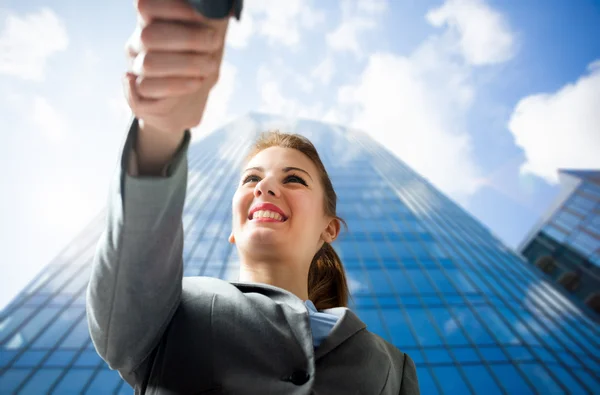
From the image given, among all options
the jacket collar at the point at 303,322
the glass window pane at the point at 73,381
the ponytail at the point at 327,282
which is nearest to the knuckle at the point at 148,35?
the jacket collar at the point at 303,322

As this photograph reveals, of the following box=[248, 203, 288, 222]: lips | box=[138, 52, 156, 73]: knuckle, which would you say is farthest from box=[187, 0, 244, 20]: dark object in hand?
box=[248, 203, 288, 222]: lips

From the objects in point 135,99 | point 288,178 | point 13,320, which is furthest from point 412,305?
point 13,320

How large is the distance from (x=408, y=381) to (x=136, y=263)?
5.78 feet

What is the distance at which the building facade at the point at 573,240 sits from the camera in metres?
21.8

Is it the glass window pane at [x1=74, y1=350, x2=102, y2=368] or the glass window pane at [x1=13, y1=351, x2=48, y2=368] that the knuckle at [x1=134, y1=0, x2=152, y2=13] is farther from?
the glass window pane at [x1=13, y1=351, x2=48, y2=368]

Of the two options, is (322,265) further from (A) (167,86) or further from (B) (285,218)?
(A) (167,86)

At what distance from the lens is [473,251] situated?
18719mm

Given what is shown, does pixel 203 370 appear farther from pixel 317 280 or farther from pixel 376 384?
pixel 317 280

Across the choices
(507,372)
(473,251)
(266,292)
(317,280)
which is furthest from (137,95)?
(473,251)

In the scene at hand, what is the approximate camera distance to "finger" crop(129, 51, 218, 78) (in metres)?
0.77

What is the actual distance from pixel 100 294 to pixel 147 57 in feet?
2.88

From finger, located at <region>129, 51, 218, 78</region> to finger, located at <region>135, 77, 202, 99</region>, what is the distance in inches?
0.6

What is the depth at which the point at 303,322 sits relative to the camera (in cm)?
141

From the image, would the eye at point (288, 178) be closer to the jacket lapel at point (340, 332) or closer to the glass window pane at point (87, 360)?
the jacket lapel at point (340, 332)
